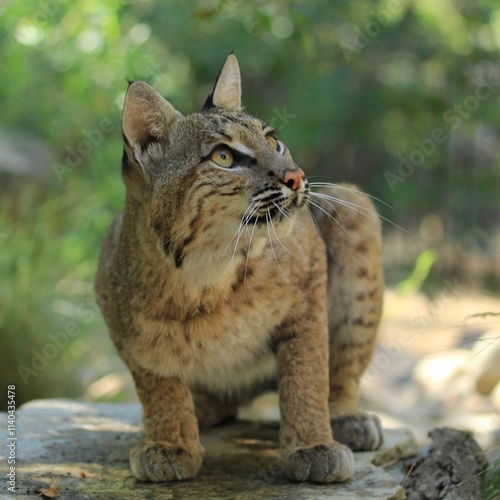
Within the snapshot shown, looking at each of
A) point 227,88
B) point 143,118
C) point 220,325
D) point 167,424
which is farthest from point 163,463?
→ point 227,88

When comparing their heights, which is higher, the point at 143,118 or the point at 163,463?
the point at 143,118

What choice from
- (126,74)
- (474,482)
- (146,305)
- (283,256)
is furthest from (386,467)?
(126,74)

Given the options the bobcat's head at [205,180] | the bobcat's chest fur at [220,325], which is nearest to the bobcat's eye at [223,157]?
the bobcat's head at [205,180]

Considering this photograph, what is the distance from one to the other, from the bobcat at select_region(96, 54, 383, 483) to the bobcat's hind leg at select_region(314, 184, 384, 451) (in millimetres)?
269

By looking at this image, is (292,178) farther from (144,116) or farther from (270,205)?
(144,116)

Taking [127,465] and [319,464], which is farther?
[127,465]

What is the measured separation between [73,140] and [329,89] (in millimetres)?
3482

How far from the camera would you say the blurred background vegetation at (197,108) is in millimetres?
8891

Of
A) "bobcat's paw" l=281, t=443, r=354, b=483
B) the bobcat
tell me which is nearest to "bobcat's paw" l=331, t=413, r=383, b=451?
the bobcat

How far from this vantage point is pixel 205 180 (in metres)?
4.04

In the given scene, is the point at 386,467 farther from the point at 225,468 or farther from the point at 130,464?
the point at 130,464

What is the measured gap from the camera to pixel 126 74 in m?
9.91

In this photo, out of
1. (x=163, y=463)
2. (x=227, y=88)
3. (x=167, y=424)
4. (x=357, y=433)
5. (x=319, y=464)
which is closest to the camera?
(x=319, y=464)

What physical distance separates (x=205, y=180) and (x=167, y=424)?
4.43 ft
